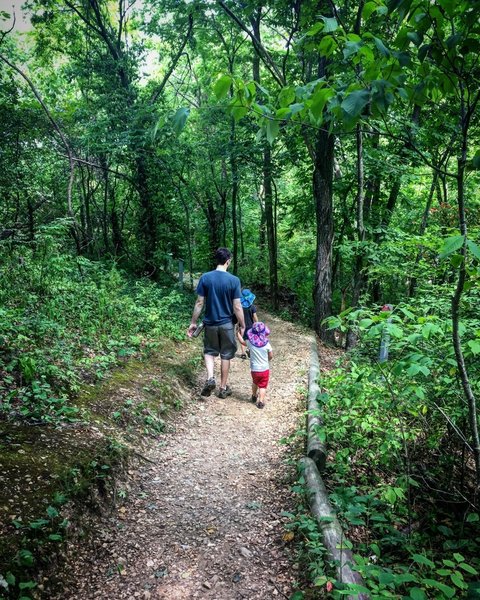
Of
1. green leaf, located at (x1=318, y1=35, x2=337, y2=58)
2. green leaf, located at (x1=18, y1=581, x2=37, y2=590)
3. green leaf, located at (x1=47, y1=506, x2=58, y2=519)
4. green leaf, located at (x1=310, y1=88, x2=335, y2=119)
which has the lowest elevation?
green leaf, located at (x1=18, y1=581, x2=37, y2=590)

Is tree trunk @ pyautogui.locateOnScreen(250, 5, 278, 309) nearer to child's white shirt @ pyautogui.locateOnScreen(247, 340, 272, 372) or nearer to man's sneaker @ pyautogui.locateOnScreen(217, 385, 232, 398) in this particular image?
child's white shirt @ pyautogui.locateOnScreen(247, 340, 272, 372)

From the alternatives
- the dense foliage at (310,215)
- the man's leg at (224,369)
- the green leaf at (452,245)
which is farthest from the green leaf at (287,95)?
the man's leg at (224,369)

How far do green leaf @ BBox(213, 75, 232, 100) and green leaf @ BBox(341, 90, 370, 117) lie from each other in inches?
23.8

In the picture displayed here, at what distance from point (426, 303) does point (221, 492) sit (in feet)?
10.9

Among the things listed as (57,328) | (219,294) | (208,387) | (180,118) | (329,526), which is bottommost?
(208,387)

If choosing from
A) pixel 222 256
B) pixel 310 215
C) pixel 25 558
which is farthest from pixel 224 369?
Result: pixel 310 215

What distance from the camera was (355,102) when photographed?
5.17ft

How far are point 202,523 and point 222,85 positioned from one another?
363cm

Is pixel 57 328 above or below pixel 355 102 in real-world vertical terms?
below

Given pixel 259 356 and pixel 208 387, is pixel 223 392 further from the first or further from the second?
pixel 259 356

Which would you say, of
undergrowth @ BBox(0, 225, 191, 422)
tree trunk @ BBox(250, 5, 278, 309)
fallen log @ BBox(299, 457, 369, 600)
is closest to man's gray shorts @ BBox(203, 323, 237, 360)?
undergrowth @ BBox(0, 225, 191, 422)

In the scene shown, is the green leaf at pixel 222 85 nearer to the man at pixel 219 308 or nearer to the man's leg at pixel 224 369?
the man at pixel 219 308

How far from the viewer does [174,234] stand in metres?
15.1

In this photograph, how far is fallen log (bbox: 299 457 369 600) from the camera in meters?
2.64
